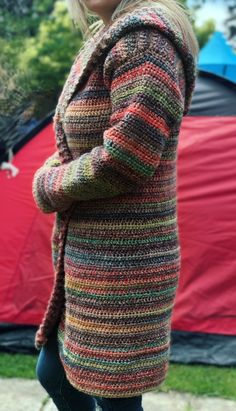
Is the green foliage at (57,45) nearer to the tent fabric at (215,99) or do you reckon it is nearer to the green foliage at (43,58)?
the green foliage at (43,58)

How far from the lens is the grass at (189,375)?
2.47m

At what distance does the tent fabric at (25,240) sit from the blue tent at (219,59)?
7.96ft

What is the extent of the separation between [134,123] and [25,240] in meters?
1.71

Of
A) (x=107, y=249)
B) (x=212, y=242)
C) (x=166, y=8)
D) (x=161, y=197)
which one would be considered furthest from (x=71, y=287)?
(x=212, y=242)

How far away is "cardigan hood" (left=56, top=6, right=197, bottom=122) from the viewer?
120 centimetres

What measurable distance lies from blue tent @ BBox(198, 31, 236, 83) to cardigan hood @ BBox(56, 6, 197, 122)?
360cm

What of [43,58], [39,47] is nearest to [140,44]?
[43,58]

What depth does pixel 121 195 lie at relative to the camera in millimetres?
1272

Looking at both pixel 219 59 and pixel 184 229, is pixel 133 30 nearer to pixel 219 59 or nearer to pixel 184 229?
pixel 184 229

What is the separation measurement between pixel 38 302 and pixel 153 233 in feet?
5.28

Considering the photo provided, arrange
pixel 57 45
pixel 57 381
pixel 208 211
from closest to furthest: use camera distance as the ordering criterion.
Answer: pixel 57 381 → pixel 208 211 → pixel 57 45

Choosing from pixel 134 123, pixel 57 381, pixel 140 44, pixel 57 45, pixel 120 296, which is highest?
pixel 140 44

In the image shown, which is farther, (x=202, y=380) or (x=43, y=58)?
(x=43, y=58)

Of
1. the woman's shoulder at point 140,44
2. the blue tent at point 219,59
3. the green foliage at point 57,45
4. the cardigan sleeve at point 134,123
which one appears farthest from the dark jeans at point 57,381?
the green foliage at point 57,45
